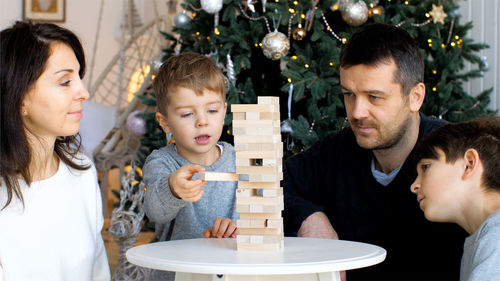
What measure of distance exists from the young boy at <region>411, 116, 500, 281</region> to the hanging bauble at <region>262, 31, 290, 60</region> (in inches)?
52.0

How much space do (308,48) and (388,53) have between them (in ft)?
3.61

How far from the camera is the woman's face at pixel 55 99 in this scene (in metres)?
1.54

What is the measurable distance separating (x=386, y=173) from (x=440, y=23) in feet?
4.85

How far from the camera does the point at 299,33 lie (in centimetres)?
301

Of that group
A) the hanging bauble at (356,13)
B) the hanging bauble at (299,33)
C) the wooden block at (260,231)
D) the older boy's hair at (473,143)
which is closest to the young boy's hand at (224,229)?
the wooden block at (260,231)

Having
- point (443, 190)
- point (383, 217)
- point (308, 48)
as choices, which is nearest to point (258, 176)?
point (443, 190)

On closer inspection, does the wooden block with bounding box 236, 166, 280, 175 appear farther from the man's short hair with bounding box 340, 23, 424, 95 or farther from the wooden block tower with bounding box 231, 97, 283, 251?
the man's short hair with bounding box 340, 23, 424, 95

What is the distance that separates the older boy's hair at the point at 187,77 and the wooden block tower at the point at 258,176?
45 cm

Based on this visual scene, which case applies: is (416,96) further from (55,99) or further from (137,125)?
(137,125)

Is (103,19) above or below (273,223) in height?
above

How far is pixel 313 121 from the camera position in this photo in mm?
2963

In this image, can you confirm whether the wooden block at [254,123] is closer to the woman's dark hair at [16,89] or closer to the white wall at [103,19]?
the woman's dark hair at [16,89]

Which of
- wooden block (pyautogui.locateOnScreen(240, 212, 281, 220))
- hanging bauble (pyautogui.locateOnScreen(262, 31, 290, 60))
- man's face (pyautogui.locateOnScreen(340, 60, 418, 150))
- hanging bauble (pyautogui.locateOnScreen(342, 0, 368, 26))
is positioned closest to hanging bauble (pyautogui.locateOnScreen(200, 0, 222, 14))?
hanging bauble (pyautogui.locateOnScreen(262, 31, 290, 60))

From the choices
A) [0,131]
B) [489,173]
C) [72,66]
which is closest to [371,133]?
[489,173]
